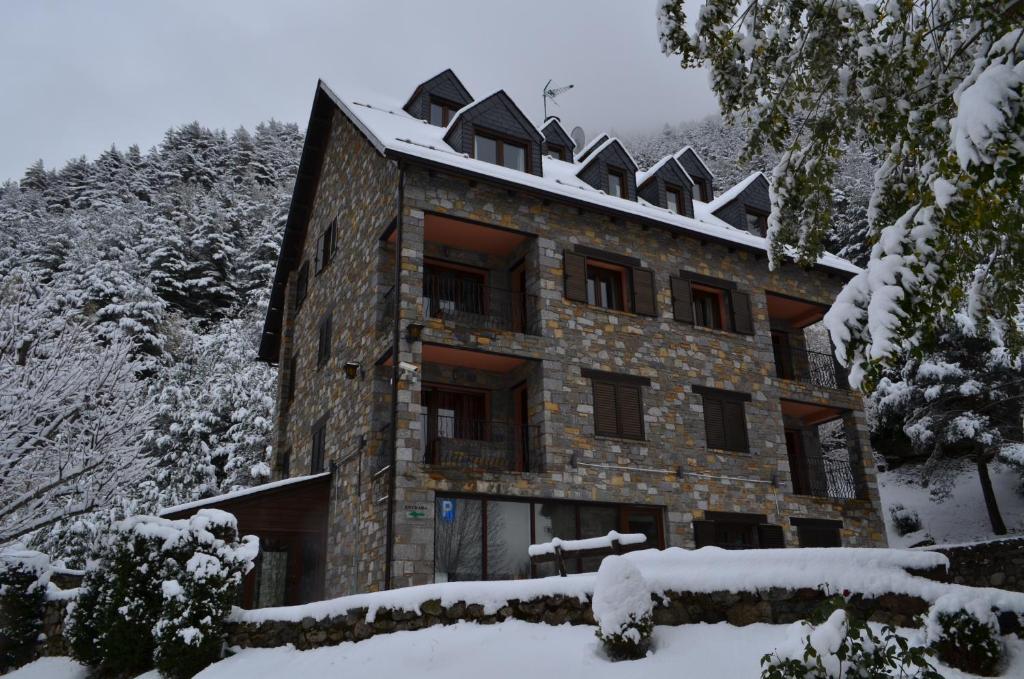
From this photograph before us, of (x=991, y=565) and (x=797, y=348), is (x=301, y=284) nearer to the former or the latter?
(x=797, y=348)

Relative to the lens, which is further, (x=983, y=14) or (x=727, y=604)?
(x=727, y=604)

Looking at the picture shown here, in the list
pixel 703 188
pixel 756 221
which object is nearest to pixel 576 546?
pixel 756 221

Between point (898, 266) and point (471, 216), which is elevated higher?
point (471, 216)

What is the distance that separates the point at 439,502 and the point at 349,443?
2849mm

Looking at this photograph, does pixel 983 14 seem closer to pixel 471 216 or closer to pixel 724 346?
pixel 471 216

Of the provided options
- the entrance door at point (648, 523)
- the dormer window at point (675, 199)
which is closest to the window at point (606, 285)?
the dormer window at point (675, 199)

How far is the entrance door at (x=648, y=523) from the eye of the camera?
15469 millimetres

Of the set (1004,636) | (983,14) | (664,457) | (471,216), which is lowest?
(1004,636)

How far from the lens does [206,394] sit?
2955cm

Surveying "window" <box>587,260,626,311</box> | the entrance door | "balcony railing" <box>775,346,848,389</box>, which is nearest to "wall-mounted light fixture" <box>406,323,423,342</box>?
"window" <box>587,260,626,311</box>

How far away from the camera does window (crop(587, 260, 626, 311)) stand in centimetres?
1708

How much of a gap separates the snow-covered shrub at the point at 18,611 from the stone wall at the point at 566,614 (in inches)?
235

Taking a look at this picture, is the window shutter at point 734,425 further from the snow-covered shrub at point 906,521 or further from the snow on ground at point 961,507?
the snow-covered shrub at point 906,521

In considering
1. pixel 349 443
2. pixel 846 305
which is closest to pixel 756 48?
pixel 846 305
